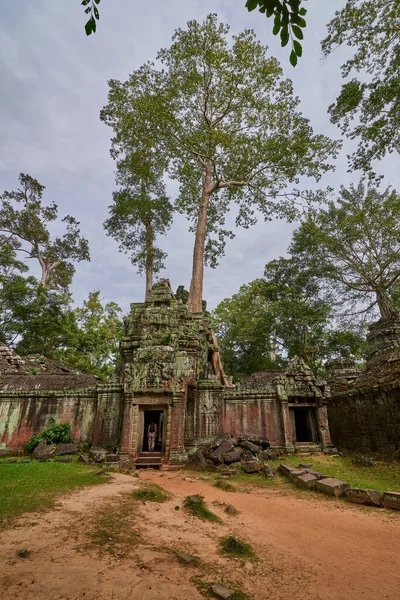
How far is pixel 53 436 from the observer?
11.9 metres

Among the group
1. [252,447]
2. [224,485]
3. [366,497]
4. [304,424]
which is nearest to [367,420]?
[304,424]

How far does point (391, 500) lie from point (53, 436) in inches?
435

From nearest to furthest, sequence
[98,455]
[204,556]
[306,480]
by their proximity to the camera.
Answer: [204,556] < [306,480] < [98,455]

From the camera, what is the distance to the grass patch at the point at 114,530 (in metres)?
3.99

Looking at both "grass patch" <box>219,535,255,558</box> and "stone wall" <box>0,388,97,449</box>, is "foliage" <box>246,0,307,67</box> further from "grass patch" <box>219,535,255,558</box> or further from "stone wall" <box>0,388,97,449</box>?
"stone wall" <box>0,388,97,449</box>

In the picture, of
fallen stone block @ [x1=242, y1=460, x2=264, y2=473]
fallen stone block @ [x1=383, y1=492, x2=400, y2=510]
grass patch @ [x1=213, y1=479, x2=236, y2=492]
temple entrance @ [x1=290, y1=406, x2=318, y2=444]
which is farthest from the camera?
temple entrance @ [x1=290, y1=406, x2=318, y2=444]

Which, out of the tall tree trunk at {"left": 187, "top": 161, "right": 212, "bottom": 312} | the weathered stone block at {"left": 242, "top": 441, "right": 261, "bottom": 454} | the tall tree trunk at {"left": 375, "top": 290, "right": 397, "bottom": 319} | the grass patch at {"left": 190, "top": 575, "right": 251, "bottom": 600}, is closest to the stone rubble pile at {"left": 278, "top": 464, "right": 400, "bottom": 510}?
the weathered stone block at {"left": 242, "top": 441, "right": 261, "bottom": 454}

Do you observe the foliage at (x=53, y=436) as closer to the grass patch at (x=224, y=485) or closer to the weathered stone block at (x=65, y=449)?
the weathered stone block at (x=65, y=449)

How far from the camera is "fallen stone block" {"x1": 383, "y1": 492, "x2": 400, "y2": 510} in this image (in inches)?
241

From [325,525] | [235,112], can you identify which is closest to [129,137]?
[235,112]

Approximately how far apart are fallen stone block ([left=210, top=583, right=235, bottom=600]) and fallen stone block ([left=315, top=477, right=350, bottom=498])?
16.4ft

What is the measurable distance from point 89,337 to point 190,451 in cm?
1745

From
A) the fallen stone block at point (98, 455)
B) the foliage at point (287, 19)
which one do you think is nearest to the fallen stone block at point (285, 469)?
the fallen stone block at point (98, 455)

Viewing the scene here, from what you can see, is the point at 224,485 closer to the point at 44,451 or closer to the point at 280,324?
the point at 44,451
